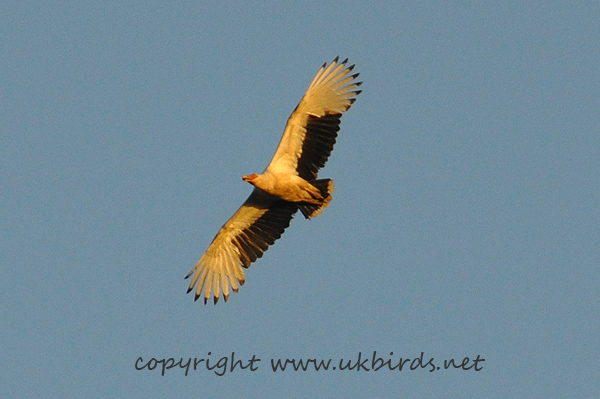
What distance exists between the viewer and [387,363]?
16344 mm

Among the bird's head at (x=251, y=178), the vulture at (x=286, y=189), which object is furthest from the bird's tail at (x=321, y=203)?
the bird's head at (x=251, y=178)

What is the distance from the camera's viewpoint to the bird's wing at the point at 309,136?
16.1m

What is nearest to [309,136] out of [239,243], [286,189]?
[286,189]

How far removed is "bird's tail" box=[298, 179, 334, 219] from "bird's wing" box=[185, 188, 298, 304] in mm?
547

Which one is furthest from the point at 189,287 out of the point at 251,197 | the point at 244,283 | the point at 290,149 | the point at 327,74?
the point at 327,74

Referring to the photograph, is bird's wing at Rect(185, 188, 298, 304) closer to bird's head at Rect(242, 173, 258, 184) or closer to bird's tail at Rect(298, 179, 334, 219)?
bird's tail at Rect(298, 179, 334, 219)

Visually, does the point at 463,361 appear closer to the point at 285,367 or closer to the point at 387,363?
the point at 387,363

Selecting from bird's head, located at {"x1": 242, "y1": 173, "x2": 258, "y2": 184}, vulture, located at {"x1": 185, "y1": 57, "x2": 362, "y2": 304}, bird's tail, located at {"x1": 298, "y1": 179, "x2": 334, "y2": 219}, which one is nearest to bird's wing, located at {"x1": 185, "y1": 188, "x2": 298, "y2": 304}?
vulture, located at {"x1": 185, "y1": 57, "x2": 362, "y2": 304}

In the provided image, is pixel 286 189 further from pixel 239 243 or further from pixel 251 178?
pixel 239 243

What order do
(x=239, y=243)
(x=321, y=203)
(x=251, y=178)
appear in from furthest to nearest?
1. (x=239, y=243)
2. (x=321, y=203)
3. (x=251, y=178)

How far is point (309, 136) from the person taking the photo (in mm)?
16125

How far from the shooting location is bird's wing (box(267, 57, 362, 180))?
1611 cm

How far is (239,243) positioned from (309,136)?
111 inches

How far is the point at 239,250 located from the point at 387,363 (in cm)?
375
